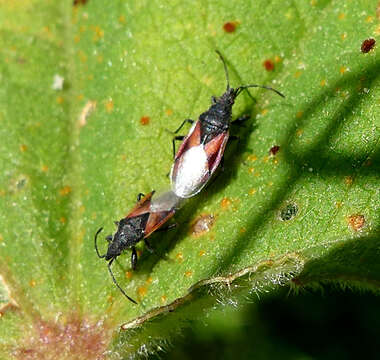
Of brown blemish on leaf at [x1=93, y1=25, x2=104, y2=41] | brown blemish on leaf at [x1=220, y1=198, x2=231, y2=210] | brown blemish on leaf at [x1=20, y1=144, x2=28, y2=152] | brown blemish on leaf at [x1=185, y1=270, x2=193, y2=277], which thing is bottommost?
brown blemish on leaf at [x1=185, y1=270, x2=193, y2=277]

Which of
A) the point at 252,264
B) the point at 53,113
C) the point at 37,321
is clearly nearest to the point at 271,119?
the point at 252,264

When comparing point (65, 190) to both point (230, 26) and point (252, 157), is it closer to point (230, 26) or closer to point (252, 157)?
point (252, 157)

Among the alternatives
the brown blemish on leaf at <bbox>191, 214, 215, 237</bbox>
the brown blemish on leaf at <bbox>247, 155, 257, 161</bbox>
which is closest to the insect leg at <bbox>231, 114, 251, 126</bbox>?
the brown blemish on leaf at <bbox>247, 155, 257, 161</bbox>

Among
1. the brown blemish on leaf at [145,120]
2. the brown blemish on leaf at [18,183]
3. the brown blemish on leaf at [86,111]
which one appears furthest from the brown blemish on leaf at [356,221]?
the brown blemish on leaf at [18,183]

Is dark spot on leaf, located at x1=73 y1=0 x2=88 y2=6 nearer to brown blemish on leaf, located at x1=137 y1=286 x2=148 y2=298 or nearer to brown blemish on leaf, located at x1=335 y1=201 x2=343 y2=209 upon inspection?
brown blemish on leaf, located at x1=137 y1=286 x2=148 y2=298

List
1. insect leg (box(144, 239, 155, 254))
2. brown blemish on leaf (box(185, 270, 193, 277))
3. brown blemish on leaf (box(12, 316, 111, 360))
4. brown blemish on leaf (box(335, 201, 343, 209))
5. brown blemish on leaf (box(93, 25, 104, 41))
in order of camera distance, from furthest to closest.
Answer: brown blemish on leaf (box(93, 25, 104, 41)) → insect leg (box(144, 239, 155, 254)) → brown blemish on leaf (box(12, 316, 111, 360)) → brown blemish on leaf (box(185, 270, 193, 277)) → brown blemish on leaf (box(335, 201, 343, 209))

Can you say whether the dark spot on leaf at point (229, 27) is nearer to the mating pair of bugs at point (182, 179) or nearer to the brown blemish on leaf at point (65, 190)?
the mating pair of bugs at point (182, 179)
